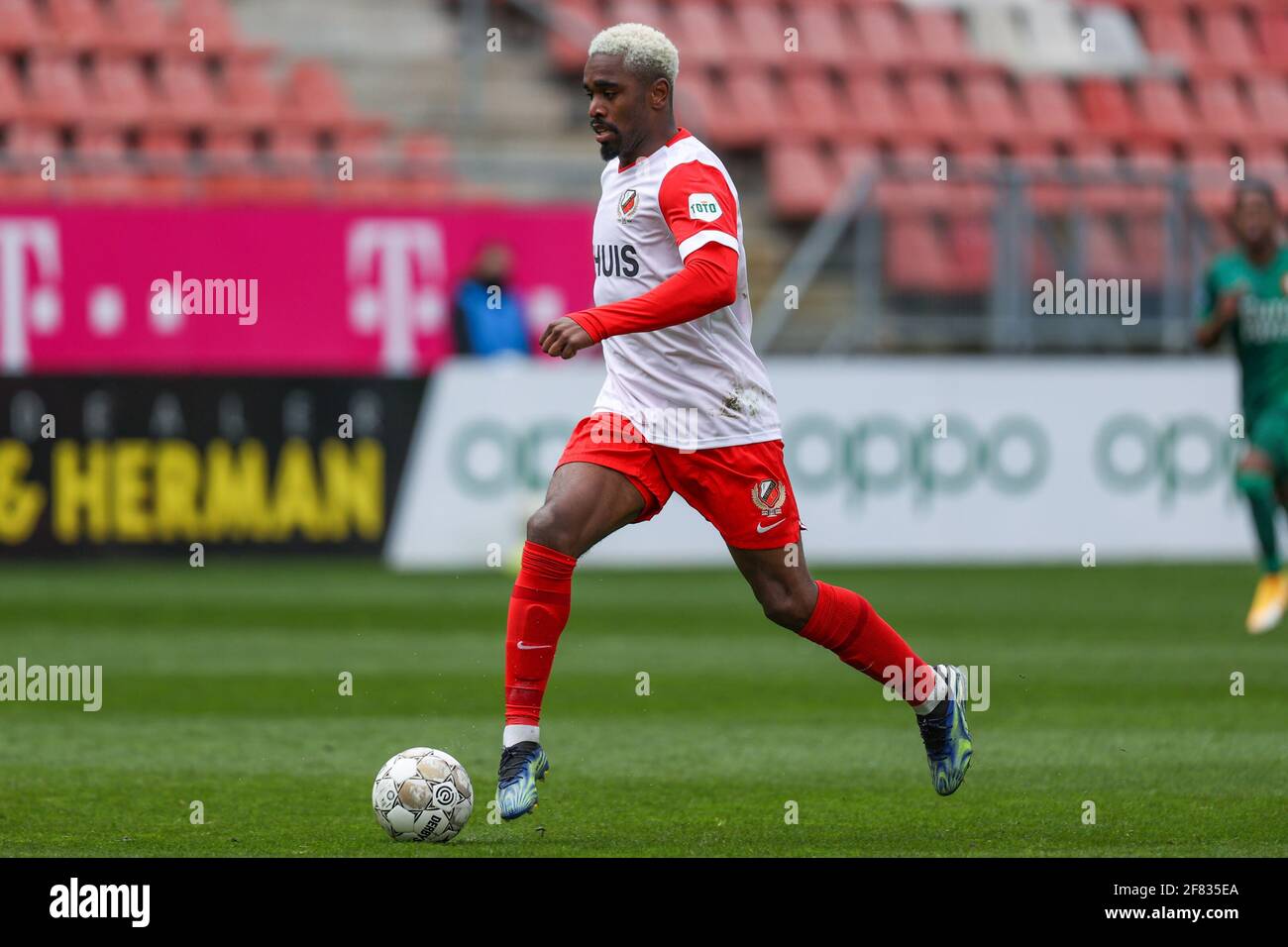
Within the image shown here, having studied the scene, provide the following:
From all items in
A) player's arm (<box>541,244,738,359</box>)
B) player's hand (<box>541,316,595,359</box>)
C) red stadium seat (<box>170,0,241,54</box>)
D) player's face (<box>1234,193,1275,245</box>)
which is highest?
red stadium seat (<box>170,0,241,54</box>)

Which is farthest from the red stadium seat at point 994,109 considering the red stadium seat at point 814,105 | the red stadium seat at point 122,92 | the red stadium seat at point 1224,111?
the red stadium seat at point 122,92

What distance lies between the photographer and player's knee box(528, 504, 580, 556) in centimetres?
637

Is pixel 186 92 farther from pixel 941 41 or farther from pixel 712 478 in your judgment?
pixel 712 478

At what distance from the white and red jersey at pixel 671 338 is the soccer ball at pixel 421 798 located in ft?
3.71

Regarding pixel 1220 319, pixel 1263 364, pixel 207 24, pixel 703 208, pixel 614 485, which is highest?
pixel 207 24

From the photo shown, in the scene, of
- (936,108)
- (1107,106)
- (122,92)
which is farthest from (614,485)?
(1107,106)

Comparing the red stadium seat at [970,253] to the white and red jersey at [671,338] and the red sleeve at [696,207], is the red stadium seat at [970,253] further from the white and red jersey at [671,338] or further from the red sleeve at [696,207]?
the red sleeve at [696,207]

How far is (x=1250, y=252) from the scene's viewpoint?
12.3 m

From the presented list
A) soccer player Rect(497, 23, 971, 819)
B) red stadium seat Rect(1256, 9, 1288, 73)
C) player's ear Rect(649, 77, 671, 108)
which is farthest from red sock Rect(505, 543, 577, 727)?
red stadium seat Rect(1256, 9, 1288, 73)

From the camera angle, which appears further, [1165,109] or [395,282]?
[1165,109]

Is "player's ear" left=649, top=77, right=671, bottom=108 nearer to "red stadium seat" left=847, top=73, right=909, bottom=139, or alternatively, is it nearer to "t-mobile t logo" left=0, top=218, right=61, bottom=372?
"t-mobile t logo" left=0, top=218, right=61, bottom=372

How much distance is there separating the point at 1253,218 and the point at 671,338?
20.5 ft

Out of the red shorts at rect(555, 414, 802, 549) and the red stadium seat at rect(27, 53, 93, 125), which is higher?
the red stadium seat at rect(27, 53, 93, 125)
